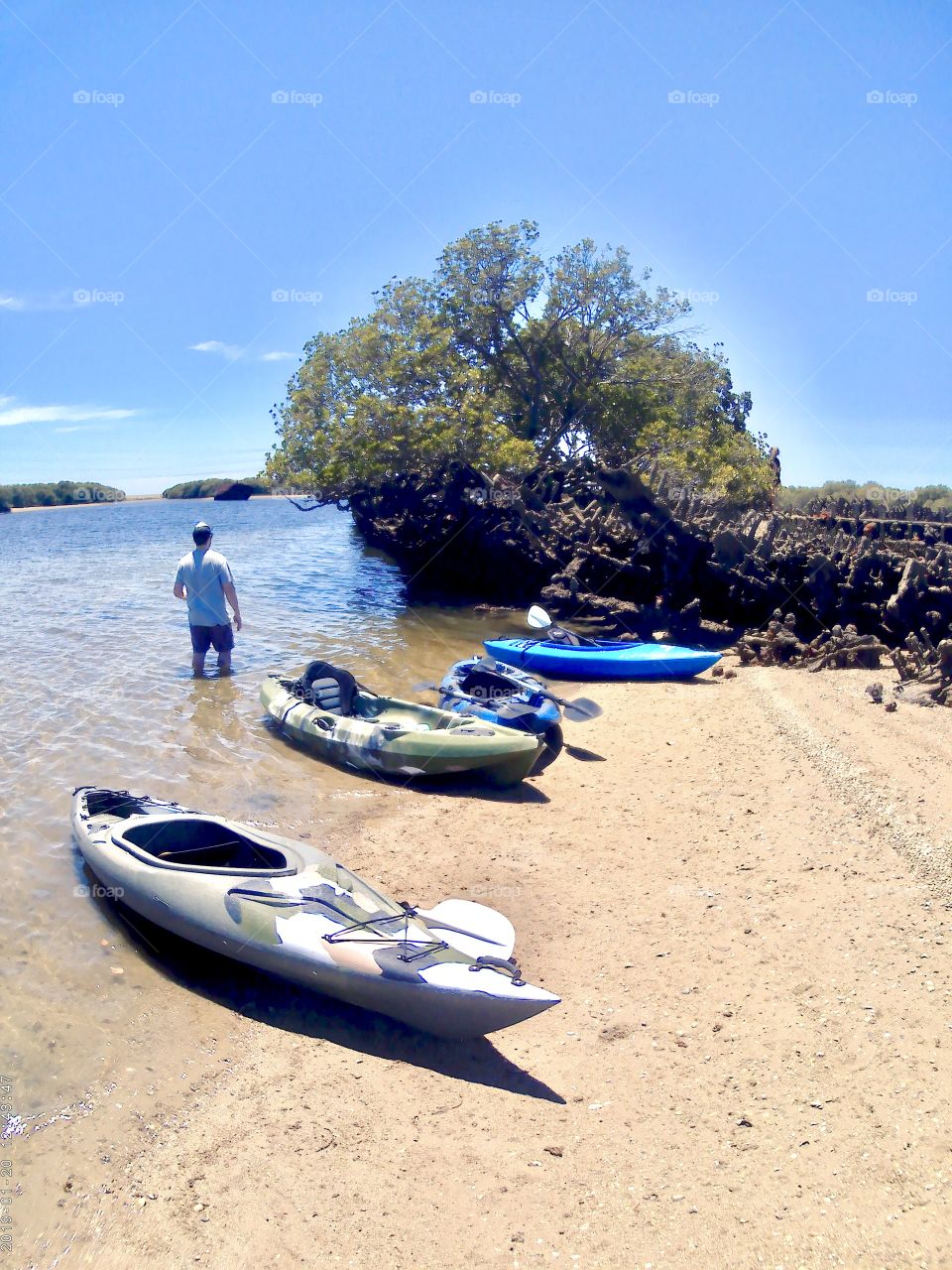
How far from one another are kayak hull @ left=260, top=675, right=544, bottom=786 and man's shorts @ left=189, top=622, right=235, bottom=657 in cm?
244

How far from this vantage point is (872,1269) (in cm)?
320

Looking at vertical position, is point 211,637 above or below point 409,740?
above

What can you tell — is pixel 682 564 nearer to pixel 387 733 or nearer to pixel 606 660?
pixel 606 660

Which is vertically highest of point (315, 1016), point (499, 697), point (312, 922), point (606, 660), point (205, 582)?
point (205, 582)

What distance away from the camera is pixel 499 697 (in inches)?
435

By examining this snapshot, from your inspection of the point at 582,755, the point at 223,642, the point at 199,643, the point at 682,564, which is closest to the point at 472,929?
the point at 582,755

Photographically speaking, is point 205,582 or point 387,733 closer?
point 387,733

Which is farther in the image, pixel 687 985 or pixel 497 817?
pixel 497 817

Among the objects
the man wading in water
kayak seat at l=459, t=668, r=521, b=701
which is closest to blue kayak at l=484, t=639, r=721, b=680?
kayak seat at l=459, t=668, r=521, b=701

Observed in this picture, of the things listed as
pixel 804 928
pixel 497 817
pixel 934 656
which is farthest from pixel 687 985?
pixel 934 656

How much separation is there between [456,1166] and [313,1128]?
819 mm

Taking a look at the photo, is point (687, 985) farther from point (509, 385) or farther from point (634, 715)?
point (509, 385)

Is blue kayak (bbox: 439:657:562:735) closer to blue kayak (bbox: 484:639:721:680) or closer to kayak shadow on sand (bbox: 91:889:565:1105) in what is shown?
blue kayak (bbox: 484:639:721:680)

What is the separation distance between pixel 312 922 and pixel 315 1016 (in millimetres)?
587
